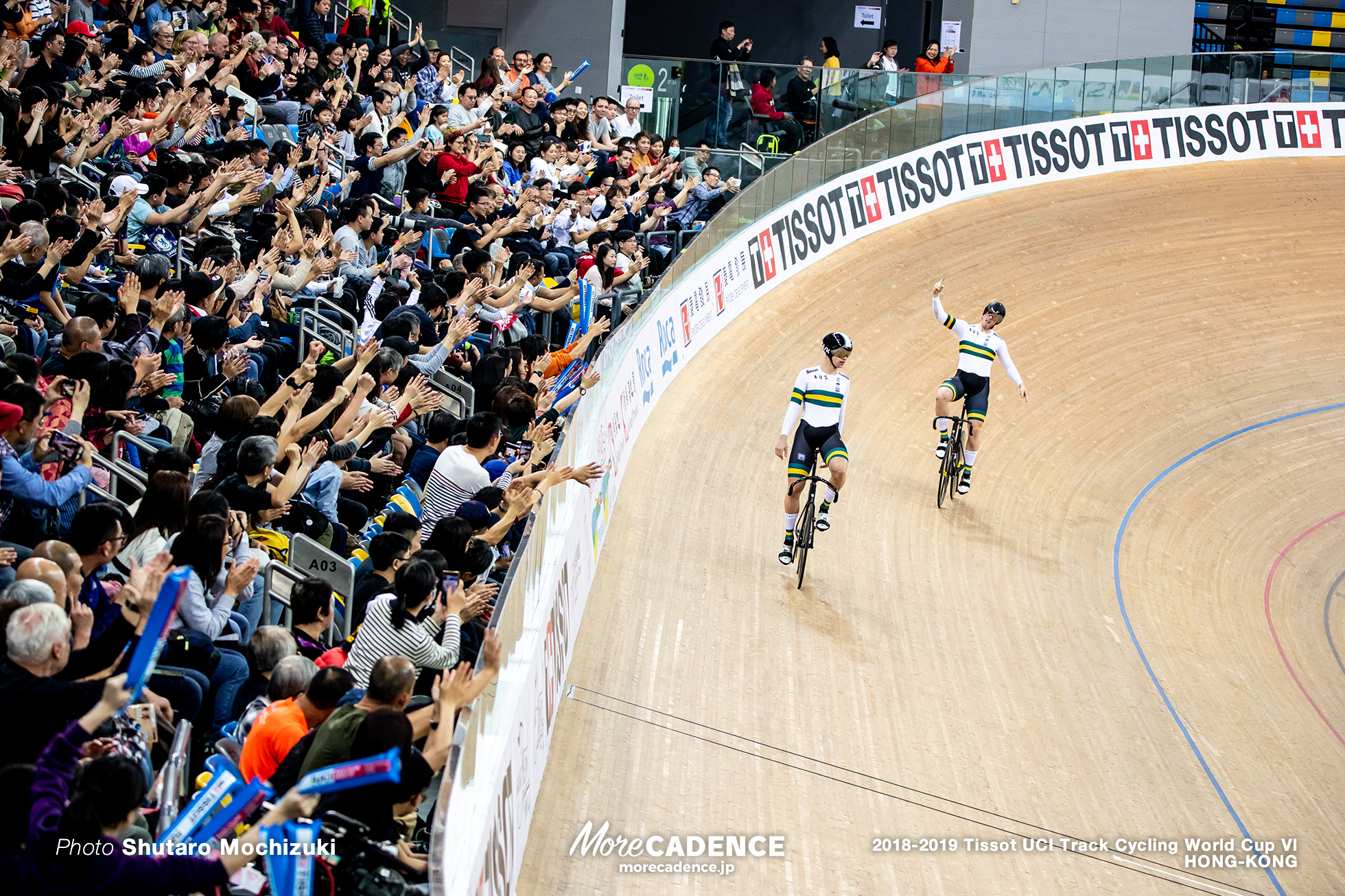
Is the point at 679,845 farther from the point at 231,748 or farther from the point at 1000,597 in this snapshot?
the point at 1000,597

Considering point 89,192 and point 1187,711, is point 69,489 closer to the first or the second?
point 89,192

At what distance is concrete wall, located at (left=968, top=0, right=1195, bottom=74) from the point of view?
896 inches

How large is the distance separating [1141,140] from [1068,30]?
16.9 ft

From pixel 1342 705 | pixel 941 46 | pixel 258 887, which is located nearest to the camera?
pixel 258 887

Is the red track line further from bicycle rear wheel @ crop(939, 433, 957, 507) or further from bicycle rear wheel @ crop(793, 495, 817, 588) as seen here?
bicycle rear wheel @ crop(793, 495, 817, 588)

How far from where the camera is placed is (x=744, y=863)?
5910mm

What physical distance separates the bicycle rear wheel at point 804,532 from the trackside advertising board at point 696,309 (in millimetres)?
1360

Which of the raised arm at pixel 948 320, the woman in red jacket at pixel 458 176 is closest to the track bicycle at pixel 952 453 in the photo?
the raised arm at pixel 948 320

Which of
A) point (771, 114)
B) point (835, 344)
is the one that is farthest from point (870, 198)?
point (835, 344)

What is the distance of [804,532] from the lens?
8555mm

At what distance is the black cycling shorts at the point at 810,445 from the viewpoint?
8.66m

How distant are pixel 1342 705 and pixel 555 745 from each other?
19.4 feet

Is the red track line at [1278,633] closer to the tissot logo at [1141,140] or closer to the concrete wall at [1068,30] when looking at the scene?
the tissot logo at [1141,140]

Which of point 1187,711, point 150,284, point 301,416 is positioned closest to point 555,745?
point 301,416
